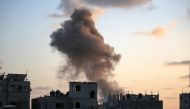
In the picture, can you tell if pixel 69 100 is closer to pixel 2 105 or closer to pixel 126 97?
pixel 2 105

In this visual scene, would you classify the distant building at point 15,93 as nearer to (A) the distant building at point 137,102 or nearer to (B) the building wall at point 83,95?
(B) the building wall at point 83,95

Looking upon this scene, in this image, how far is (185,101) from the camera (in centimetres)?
12812

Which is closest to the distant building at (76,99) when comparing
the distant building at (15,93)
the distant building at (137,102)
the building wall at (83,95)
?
the building wall at (83,95)

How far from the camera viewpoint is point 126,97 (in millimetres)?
124938

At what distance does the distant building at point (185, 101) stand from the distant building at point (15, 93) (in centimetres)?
5316

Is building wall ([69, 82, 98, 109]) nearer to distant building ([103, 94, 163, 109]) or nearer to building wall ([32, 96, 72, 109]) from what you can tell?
building wall ([32, 96, 72, 109])

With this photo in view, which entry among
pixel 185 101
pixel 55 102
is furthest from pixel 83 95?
pixel 185 101

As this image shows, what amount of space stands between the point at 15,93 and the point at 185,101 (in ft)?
186

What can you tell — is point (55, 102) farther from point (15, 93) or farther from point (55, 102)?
point (15, 93)

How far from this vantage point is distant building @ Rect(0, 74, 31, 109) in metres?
93.2

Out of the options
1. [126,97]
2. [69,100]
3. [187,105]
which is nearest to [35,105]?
[69,100]

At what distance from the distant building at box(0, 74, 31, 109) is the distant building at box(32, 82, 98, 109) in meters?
5.94

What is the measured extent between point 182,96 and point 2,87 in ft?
196

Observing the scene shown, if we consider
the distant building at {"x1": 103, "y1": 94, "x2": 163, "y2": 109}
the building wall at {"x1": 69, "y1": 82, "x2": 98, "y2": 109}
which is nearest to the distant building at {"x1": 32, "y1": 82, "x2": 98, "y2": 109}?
the building wall at {"x1": 69, "y1": 82, "x2": 98, "y2": 109}
